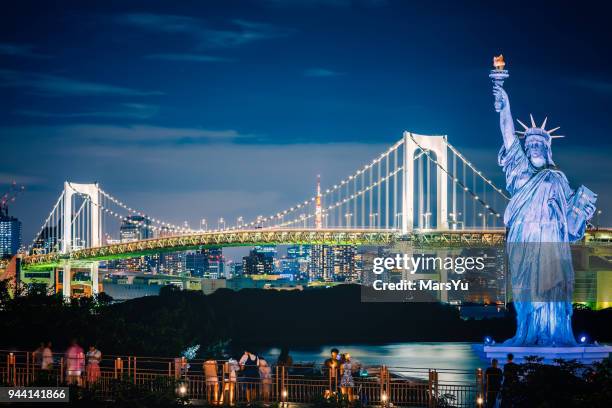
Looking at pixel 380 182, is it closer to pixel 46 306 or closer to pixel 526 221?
pixel 46 306

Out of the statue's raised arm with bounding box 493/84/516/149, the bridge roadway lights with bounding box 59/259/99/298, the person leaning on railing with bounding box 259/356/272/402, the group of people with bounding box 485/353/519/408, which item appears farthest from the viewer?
the bridge roadway lights with bounding box 59/259/99/298

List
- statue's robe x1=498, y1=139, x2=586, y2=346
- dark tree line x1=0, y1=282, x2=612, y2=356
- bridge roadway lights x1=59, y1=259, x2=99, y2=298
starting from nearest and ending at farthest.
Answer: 1. statue's robe x1=498, y1=139, x2=586, y2=346
2. dark tree line x1=0, y1=282, x2=612, y2=356
3. bridge roadway lights x1=59, y1=259, x2=99, y2=298

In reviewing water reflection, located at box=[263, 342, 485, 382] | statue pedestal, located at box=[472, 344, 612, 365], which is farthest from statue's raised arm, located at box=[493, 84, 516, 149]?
water reflection, located at box=[263, 342, 485, 382]

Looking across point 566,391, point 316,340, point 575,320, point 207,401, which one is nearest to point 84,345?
point 207,401

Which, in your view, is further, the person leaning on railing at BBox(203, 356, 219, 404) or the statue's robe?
the statue's robe

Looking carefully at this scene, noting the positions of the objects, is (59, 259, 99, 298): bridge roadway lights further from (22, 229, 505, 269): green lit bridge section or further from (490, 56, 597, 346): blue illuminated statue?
(490, 56, 597, 346): blue illuminated statue

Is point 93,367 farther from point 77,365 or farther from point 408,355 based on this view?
point 408,355

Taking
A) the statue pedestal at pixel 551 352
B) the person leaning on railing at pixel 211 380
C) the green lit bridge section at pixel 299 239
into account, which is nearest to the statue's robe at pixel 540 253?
the statue pedestal at pixel 551 352
